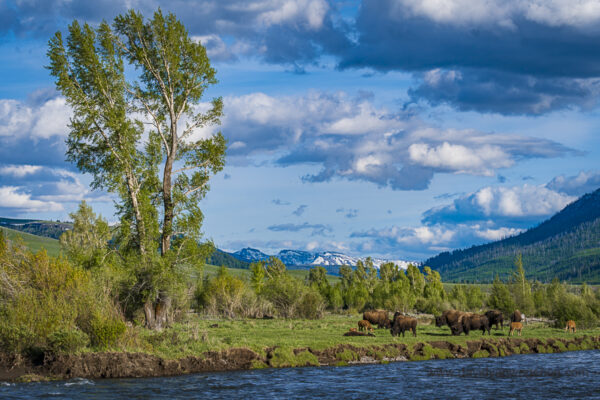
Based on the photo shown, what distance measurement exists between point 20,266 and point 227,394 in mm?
15788

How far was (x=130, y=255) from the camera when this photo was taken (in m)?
41.9

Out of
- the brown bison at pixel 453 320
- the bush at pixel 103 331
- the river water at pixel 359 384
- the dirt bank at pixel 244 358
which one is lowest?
the river water at pixel 359 384

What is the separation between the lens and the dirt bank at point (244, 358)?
3186cm

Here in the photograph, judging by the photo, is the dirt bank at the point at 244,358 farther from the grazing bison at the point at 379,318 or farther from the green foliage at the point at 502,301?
the green foliage at the point at 502,301

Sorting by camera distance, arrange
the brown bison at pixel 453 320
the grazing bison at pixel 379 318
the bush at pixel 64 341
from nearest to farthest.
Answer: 1. the bush at pixel 64 341
2. the brown bison at pixel 453 320
3. the grazing bison at pixel 379 318

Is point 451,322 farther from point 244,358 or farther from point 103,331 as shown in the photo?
point 103,331

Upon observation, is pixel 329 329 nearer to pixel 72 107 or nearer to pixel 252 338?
pixel 252 338

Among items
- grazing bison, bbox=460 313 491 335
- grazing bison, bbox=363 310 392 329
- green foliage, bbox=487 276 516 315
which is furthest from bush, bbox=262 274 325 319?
green foliage, bbox=487 276 516 315

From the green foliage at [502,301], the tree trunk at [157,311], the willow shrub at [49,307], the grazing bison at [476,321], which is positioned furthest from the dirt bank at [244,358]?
the green foliage at [502,301]

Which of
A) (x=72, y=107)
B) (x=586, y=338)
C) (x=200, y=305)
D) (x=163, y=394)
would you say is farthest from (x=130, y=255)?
(x=200, y=305)

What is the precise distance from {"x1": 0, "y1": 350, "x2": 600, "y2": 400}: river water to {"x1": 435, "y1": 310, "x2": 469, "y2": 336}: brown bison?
1407cm

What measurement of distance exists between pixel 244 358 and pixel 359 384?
28.3 feet

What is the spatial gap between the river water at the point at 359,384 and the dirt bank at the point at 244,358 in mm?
1267

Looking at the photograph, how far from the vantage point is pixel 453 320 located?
194ft
